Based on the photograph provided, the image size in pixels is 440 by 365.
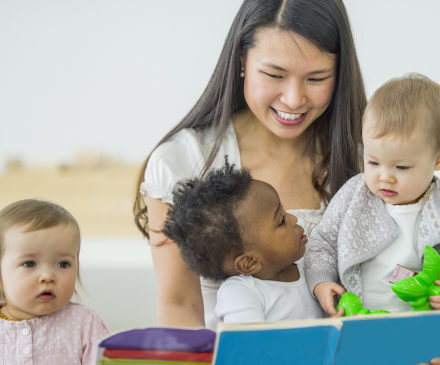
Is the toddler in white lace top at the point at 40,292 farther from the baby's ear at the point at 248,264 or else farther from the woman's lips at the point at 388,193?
the woman's lips at the point at 388,193

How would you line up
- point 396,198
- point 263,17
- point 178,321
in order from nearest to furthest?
point 396,198 → point 178,321 → point 263,17

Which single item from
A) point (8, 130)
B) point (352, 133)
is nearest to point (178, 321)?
point (352, 133)

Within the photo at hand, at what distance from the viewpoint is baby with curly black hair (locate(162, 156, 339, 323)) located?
1185 mm

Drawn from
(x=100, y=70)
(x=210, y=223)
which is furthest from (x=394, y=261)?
(x=100, y=70)

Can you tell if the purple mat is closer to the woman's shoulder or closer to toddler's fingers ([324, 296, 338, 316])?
toddler's fingers ([324, 296, 338, 316])

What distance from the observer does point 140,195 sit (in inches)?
69.3

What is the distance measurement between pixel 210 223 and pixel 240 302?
196 millimetres

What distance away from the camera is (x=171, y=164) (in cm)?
160

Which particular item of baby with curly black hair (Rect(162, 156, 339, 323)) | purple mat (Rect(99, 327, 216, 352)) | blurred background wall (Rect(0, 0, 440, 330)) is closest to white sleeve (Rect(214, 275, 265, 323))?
baby with curly black hair (Rect(162, 156, 339, 323))

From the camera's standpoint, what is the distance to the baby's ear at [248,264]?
120 centimetres

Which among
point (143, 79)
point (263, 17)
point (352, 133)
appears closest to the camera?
point (263, 17)

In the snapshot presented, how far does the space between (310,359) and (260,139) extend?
120 centimetres

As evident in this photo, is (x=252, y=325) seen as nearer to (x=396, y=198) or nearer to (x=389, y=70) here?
(x=396, y=198)

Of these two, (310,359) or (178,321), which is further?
(178,321)
